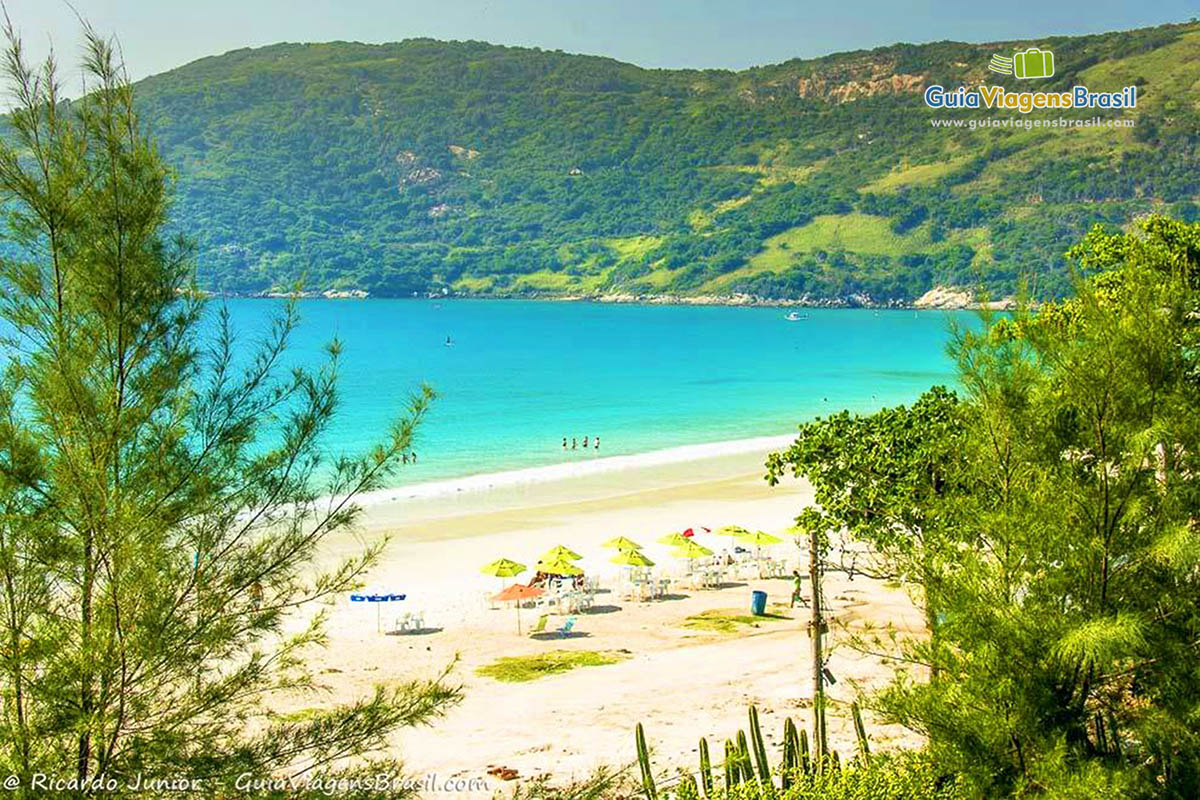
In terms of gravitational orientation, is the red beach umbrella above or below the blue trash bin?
above

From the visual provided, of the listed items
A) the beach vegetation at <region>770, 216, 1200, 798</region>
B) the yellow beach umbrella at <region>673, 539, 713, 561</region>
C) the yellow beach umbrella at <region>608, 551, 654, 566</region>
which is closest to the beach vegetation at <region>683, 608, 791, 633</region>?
the yellow beach umbrella at <region>608, 551, 654, 566</region>

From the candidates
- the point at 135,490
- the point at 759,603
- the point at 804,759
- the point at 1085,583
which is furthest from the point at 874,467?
the point at 759,603

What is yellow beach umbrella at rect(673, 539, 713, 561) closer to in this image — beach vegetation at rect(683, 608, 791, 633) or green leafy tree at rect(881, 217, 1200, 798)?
beach vegetation at rect(683, 608, 791, 633)

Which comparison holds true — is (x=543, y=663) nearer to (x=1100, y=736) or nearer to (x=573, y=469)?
(x=1100, y=736)

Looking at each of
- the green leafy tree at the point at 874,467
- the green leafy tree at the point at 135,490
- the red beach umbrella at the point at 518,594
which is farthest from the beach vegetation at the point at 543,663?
the green leafy tree at the point at 135,490

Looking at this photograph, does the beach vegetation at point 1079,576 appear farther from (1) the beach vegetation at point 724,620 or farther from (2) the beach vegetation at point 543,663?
(1) the beach vegetation at point 724,620

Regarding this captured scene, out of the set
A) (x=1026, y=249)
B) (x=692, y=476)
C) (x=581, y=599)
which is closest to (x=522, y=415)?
(x=692, y=476)
